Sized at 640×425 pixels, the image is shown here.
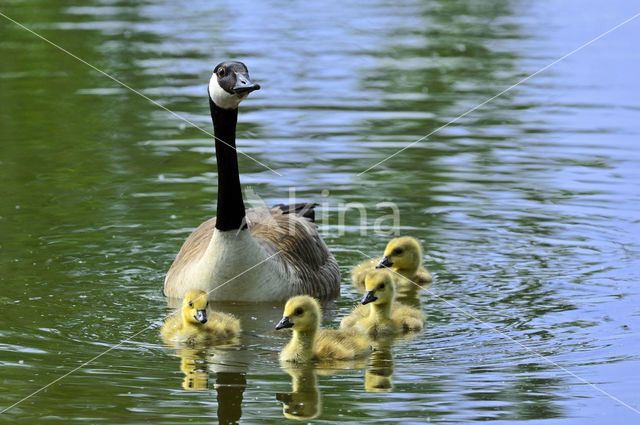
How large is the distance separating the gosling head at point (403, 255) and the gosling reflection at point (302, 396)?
8.66 ft

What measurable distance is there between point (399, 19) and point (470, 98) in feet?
24.6

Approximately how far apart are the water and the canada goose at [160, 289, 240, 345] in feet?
0.60

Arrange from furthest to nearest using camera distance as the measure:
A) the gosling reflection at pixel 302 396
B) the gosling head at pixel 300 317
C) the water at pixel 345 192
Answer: the gosling head at pixel 300 317, the water at pixel 345 192, the gosling reflection at pixel 302 396

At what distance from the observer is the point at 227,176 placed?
11.1 metres

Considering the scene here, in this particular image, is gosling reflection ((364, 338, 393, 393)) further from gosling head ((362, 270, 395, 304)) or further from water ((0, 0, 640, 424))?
gosling head ((362, 270, 395, 304))

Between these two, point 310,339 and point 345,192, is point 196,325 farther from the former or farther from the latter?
point 345,192

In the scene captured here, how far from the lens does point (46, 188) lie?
14180 millimetres

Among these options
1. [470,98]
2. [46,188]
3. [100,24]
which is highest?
[100,24]

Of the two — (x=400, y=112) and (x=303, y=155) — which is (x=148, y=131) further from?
(x=400, y=112)

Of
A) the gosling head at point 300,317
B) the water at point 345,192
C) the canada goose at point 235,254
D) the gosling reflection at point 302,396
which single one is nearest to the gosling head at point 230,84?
the canada goose at point 235,254

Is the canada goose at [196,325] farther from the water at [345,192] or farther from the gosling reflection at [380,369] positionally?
the gosling reflection at [380,369]

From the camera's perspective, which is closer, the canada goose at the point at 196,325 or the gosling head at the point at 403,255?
the canada goose at the point at 196,325

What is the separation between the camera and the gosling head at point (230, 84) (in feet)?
34.5

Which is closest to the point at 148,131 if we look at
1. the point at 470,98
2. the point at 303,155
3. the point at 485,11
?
the point at 303,155
